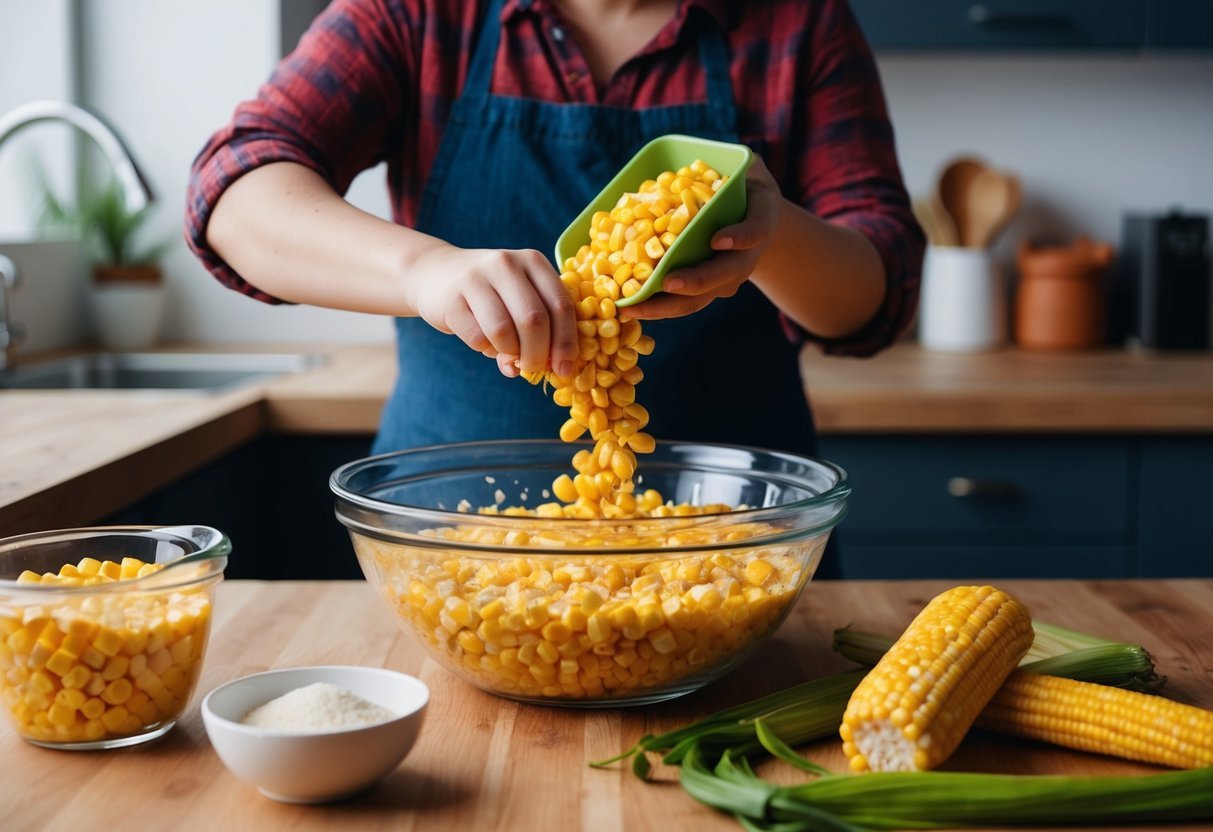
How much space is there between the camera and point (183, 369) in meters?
2.80

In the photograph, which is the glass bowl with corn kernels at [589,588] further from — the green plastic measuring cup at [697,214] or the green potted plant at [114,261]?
the green potted plant at [114,261]

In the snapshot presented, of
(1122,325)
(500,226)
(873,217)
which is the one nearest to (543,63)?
(500,226)

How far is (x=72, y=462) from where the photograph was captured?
1.55 m

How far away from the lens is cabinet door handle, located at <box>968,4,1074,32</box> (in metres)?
2.64

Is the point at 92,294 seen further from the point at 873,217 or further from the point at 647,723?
the point at 647,723

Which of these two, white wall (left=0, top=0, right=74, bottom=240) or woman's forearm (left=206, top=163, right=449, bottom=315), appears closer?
woman's forearm (left=206, top=163, right=449, bottom=315)

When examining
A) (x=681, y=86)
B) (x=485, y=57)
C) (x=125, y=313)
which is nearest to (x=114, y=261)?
(x=125, y=313)

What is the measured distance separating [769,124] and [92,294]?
1903mm

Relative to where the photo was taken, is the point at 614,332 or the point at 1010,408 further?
the point at 1010,408

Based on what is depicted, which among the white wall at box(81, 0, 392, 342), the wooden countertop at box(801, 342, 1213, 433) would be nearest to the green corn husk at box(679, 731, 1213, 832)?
the wooden countertop at box(801, 342, 1213, 433)

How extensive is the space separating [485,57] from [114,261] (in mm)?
1685

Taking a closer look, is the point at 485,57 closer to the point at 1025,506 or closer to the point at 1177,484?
the point at 1025,506

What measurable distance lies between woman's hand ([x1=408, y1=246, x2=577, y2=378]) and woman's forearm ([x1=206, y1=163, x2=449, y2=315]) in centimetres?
12

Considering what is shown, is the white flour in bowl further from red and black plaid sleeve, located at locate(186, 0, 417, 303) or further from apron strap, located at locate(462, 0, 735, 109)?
Answer: apron strap, located at locate(462, 0, 735, 109)
